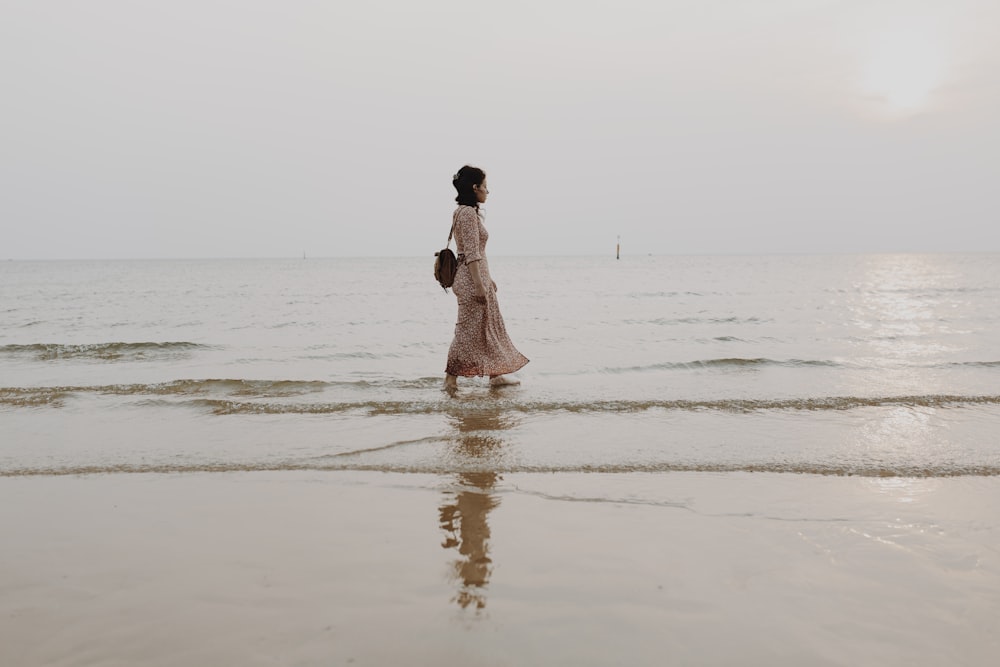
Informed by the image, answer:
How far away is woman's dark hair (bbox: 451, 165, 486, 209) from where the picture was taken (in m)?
6.27

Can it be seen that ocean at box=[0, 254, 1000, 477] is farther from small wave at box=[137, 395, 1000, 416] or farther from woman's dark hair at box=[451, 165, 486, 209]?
woman's dark hair at box=[451, 165, 486, 209]

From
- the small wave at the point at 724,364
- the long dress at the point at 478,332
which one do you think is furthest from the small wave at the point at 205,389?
the small wave at the point at 724,364

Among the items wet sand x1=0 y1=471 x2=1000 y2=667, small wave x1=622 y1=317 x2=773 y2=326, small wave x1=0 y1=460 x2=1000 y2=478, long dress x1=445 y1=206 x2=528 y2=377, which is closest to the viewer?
wet sand x1=0 y1=471 x2=1000 y2=667

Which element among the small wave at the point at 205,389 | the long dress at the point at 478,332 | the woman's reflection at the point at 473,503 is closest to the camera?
the woman's reflection at the point at 473,503

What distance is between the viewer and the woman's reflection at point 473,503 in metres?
2.63

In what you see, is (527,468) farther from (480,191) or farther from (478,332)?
(480,191)

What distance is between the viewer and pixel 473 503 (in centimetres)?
357

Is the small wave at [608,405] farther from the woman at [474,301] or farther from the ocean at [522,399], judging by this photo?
the woman at [474,301]

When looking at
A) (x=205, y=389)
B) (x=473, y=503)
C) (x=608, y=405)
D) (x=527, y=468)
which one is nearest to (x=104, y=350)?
(x=205, y=389)

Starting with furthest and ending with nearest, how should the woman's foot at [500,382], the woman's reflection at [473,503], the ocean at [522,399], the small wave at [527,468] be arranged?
the woman's foot at [500,382] < the ocean at [522,399] < the small wave at [527,468] < the woman's reflection at [473,503]

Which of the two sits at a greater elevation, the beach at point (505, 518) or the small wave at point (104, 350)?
the small wave at point (104, 350)

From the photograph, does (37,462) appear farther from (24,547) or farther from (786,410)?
(786,410)

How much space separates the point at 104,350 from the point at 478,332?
24.3 ft

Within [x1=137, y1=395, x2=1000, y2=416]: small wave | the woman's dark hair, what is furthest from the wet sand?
the woman's dark hair
